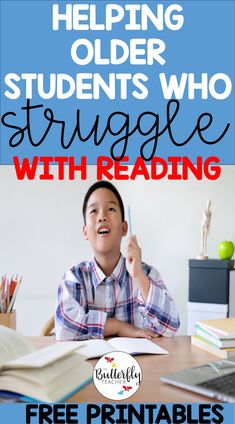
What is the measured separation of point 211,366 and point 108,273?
69 centimetres

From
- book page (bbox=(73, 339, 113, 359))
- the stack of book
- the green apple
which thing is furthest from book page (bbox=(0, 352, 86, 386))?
the green apple

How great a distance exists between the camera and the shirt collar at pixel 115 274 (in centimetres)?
166

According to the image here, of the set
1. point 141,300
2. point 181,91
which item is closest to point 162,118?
point 181,91

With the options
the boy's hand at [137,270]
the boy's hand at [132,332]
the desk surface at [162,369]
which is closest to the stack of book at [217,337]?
the desk surface at [162,369]

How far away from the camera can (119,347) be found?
4.14 feet

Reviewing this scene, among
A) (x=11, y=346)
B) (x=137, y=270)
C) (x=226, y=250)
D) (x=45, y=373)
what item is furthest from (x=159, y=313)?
(x=226, y=250)

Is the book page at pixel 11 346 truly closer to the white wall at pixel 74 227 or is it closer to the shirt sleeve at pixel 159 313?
the shirt sleeve at pixel 159 313

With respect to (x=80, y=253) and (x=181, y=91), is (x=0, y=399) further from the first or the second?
(x=80, y=253)

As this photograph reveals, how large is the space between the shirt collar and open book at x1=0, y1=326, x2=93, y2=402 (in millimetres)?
636

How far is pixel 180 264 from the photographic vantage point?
3955 mm

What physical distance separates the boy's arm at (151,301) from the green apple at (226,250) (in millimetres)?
2126

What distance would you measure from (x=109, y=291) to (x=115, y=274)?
59mm

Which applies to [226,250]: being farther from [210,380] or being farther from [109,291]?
[210,380]

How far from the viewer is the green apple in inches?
144
